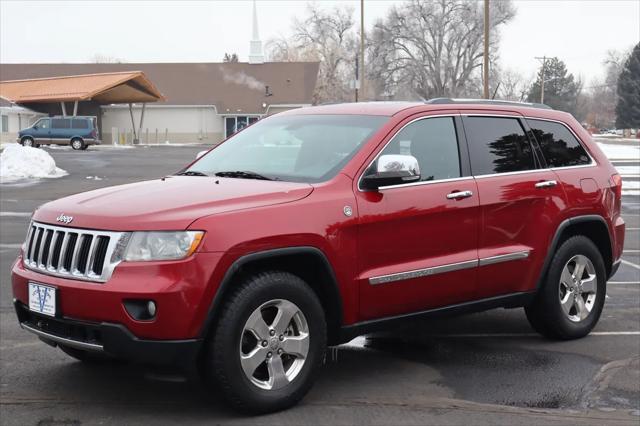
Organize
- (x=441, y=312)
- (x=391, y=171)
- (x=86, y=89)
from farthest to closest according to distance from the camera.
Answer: (x=86, y=89)
(x=441, y=312)
(x=391, y=171)

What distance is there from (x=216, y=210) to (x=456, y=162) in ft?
6.62

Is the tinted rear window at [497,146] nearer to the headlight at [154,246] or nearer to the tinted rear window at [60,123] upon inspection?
the headlight at [154,246]

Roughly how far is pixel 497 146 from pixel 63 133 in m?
45.4

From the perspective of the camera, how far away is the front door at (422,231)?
5.13 metres

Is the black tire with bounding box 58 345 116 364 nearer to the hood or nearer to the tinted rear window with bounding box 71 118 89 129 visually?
the hood

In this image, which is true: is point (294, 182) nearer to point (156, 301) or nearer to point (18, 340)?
point (156, 301)

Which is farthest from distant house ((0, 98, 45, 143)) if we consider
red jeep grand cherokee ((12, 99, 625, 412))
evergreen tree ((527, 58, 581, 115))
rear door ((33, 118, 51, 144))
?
evergreen tree ((527, 58, 581, 115))

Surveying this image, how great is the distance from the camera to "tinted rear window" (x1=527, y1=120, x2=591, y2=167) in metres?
6.54

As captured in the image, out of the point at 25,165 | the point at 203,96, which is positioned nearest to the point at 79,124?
the point at 203,96

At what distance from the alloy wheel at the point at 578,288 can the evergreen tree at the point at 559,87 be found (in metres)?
104

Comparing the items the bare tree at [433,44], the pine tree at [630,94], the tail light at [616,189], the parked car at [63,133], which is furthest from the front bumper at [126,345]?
the pine tree at [630,94]

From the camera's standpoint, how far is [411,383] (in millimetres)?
5457

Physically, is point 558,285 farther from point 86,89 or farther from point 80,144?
point 86,89

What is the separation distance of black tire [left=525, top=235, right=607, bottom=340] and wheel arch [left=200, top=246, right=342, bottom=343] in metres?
2.04
